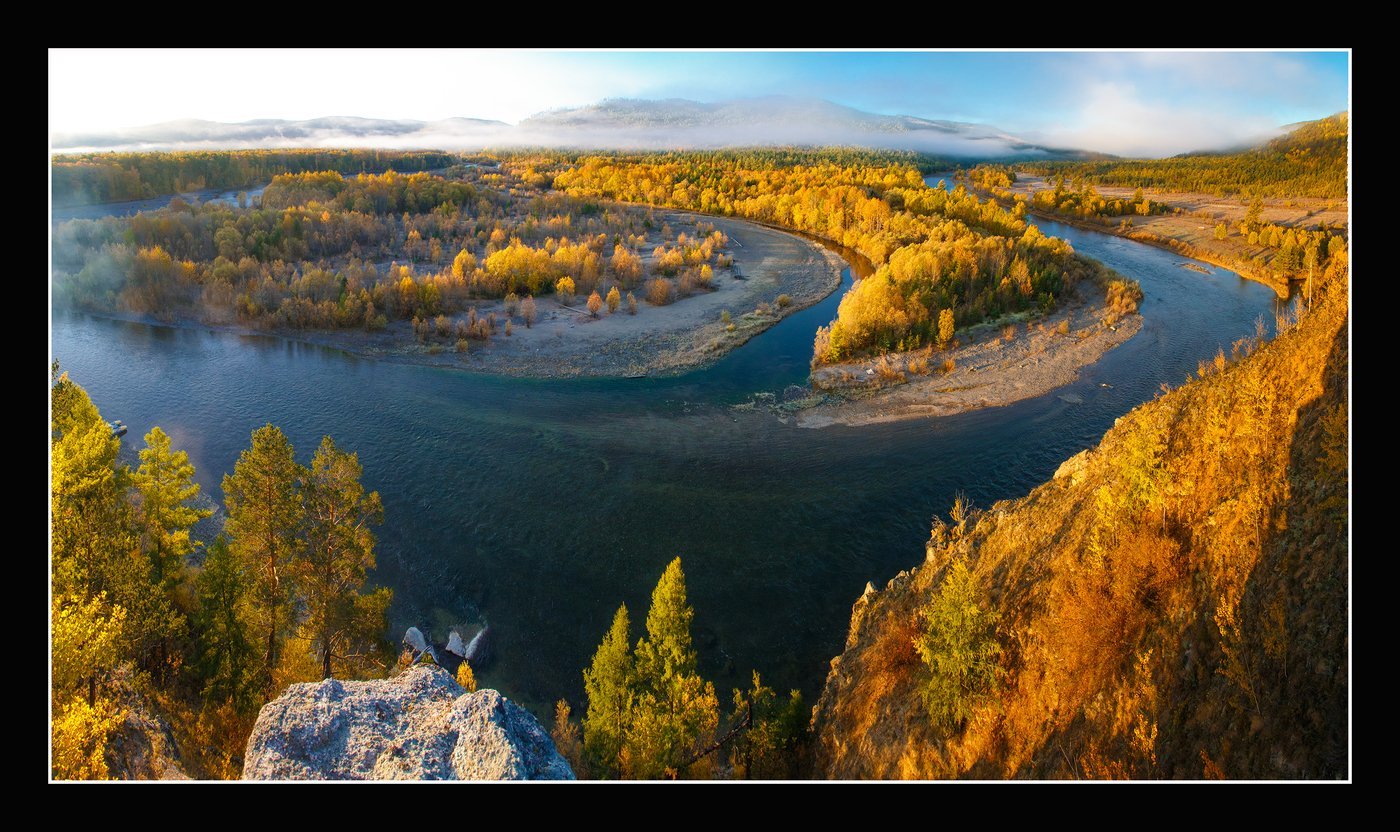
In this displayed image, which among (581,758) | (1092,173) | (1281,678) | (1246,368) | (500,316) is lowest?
(581,758)

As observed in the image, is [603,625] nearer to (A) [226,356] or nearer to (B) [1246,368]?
(B) [1246,368]

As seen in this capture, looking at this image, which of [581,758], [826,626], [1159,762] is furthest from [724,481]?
[1159,762]

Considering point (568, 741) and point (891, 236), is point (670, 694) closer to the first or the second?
point (568, 741)

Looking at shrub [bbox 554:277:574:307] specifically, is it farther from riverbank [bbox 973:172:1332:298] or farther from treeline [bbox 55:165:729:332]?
riverbank [bbox 973:172:1332:298]

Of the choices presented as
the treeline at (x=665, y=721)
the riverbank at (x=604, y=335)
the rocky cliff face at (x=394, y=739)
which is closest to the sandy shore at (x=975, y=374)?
the riverbank at (x=604, y=335)

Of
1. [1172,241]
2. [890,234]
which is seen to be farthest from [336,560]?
[1172,241]

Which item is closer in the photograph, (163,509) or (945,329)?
(163,509)
